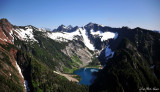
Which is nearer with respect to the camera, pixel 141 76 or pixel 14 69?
pixel 14 69

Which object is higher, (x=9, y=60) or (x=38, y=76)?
(x=9, y=60)

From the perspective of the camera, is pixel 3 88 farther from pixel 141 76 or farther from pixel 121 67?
pixel 141 76

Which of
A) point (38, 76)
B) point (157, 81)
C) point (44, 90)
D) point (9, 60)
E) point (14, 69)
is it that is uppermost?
point (9, 60)

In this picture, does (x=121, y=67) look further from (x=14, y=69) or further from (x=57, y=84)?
(x=14, y=69)

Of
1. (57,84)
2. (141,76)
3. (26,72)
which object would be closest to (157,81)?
(141,76)

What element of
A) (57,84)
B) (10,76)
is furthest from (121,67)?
(10,76)

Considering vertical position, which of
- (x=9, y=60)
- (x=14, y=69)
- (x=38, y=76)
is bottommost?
(x=38, y=76)

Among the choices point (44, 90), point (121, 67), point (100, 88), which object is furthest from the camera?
point (121, 67)

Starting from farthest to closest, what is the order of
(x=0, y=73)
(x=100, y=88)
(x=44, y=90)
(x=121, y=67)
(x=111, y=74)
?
(x=121, y=67) → (x=111, y=74) → (x=100, y=88) → (x=44, y=90) → (x=0, y=73)

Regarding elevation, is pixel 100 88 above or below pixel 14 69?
below
